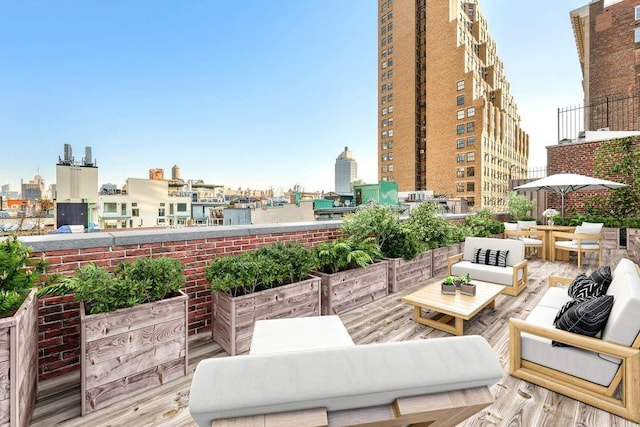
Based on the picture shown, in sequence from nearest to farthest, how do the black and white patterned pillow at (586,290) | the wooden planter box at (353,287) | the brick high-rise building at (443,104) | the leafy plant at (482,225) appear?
1. the black and white patterned pillow at (586,290)
2. the wooden planter box at (353,287)
3. the leafy plant at (482,225)
4. the brick high-rise building at (443,104)

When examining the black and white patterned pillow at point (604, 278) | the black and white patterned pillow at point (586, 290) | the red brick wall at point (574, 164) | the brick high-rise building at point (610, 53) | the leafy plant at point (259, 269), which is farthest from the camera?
the brick high-rise building at point (610, 53)

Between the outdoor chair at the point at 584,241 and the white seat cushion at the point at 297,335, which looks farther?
the outdoor chair at the point at 584,241

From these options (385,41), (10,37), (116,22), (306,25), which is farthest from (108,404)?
(385,41)

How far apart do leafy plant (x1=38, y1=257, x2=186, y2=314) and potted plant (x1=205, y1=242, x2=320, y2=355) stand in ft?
1.86

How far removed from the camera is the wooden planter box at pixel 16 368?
71.7 inches

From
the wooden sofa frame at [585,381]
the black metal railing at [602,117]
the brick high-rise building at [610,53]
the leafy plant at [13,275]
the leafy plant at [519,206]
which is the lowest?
the wooden sofa frame at [585,381]

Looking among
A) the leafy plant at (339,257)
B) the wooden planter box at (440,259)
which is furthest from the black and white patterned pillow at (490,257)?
the leafy plant at (339,257)

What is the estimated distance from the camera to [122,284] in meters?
2.55

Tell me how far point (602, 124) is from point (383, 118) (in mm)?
33847

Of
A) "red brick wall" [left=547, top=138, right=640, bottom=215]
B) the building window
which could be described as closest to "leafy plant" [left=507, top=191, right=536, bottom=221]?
"red brick wall" [left=547, top=138, right=640, bottom=215]

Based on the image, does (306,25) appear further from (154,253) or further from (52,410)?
(52,410)

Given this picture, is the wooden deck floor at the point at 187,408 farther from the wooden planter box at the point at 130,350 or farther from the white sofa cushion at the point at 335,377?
the white sofa cushion at the point at 335,377

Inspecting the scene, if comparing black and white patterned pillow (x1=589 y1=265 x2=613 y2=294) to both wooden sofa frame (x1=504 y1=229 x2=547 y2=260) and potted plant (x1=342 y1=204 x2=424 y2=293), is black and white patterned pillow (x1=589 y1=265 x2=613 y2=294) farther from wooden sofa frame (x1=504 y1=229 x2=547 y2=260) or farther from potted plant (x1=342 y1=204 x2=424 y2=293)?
wooden sofa frame (x1=504 y1=229 x2=547 y2=260)

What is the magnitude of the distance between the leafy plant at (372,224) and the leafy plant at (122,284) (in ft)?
10.8
